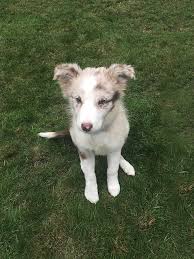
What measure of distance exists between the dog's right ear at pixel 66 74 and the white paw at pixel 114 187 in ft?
3.67

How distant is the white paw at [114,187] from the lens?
4.99m

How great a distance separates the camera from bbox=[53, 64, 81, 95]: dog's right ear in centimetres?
439

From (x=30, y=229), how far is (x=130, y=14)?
4.79m

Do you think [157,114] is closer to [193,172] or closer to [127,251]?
[193,172]

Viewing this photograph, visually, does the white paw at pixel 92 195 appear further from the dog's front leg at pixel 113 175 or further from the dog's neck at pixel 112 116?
the dog's neck at pixel 112 116

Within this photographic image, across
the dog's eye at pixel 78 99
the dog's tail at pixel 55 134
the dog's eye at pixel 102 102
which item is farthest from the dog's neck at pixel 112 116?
the dog's tail at pixel 55 134

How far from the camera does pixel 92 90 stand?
4.11 meters

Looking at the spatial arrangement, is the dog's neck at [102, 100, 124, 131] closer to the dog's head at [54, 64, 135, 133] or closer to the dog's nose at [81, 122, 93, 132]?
the dog's head at [54, 64, 135, 133]

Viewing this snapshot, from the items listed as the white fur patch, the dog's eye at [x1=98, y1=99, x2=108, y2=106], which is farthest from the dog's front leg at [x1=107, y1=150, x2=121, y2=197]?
the white fur patch

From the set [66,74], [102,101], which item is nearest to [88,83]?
[102,101]

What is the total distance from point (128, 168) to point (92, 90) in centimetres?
140

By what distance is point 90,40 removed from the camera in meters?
7.77

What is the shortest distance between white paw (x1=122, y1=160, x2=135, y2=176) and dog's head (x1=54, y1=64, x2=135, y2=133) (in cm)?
107

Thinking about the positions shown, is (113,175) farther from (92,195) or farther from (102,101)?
(102,101)
